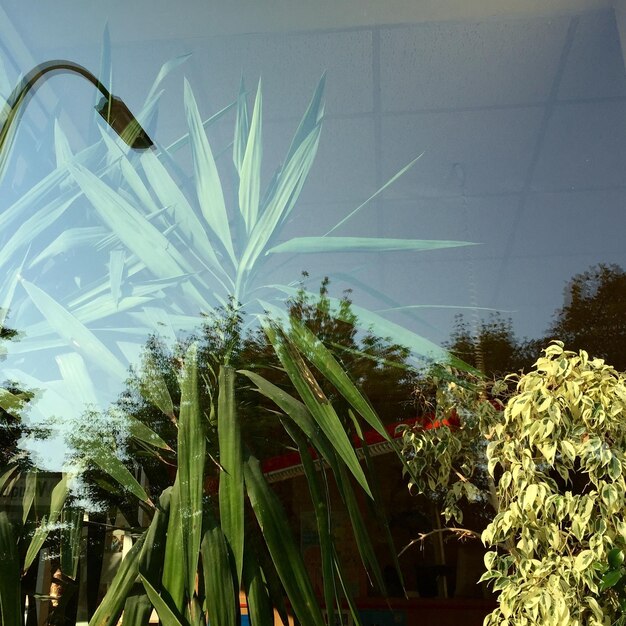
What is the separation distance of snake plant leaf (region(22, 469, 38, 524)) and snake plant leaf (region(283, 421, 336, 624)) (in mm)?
569

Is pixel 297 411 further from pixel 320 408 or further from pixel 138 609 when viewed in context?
pixel 138 609

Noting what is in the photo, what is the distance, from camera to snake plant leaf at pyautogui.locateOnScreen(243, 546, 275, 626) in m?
0.87

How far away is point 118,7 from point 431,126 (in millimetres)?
1137

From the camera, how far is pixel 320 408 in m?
1.03

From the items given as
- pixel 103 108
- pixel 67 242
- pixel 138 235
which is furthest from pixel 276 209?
pixel 103 108

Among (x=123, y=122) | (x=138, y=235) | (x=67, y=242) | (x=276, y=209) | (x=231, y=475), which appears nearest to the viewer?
(x=231, y=475)

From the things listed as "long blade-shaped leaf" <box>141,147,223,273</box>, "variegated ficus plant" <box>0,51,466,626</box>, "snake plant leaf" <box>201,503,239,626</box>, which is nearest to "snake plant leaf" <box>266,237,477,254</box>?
"variegated ficus plant" <box>0,51,466,626</box>

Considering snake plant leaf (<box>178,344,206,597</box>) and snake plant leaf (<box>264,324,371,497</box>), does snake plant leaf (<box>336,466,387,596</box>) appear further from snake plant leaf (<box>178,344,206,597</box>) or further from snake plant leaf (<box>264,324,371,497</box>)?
snake plant leaf (<box>178,344,206,597</box>)

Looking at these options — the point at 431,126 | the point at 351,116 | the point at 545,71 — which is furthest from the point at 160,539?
the point at 545,71

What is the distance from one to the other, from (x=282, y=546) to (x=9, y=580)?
43 centimetres

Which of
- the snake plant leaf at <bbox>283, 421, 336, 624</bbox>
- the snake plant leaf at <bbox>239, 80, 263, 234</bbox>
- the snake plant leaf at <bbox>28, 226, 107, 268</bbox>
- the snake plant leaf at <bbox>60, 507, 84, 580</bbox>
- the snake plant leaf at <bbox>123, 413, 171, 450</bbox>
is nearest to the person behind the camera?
the snake plant leaf at <bbox>283, 421, 336, 624</bbox>

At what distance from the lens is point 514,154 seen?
229 centimetres

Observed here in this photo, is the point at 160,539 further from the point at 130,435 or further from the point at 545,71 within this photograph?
the point at 545,71

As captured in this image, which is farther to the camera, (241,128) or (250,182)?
(241,128)
